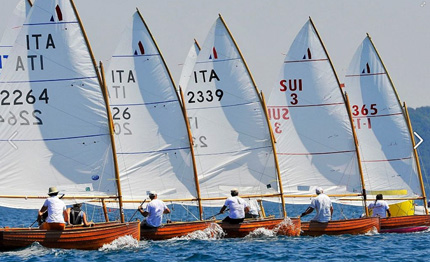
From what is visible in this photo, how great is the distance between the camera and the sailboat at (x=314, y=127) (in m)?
40.2

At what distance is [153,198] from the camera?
103 ft

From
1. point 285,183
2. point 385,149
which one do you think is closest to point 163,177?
point 285,183

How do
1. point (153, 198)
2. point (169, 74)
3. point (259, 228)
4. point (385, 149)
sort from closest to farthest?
point (153, 198) < point (259, 228) < point (169, 74) < point (385, 149)

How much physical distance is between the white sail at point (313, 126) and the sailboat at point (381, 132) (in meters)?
2.66

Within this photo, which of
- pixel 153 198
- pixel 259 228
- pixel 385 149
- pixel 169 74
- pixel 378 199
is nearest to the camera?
pixel 153 198

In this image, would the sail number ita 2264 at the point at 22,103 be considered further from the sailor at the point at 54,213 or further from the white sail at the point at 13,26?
the white sail at the point at 13,26

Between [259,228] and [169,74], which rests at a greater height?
[169,74]

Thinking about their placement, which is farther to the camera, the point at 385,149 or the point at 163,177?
the point at 385,149

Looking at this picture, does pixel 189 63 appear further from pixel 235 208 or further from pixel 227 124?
pixel 235 208

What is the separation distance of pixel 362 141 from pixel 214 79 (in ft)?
28.4

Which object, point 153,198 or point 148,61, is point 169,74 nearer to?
point 148,61

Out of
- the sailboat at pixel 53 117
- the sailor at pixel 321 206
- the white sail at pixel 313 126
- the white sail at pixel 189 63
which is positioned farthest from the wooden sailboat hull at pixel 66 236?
the white sail at pixel 189 63

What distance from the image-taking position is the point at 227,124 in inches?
1491

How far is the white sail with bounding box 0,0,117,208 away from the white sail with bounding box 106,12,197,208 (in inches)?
144
